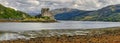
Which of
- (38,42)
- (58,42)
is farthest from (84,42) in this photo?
(38,42)

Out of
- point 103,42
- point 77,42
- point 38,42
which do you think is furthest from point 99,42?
point 38,42

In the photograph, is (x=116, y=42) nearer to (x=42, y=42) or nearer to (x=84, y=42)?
(x=84, y=42)

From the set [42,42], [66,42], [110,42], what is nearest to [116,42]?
[110,42]

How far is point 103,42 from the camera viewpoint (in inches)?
1471

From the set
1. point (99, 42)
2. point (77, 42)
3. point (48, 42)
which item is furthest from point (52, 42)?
point (99, 42)

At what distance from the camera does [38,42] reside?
40.2 metres

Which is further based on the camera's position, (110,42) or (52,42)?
(52,42)

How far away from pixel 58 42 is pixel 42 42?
6.99ft

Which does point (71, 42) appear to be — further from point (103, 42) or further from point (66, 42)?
point (103, 42)

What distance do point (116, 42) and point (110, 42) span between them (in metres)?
0.73

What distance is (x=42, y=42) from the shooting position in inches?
1566

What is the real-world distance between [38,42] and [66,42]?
3.78 metres

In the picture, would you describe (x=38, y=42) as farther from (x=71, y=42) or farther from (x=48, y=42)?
(x=71, y=42)

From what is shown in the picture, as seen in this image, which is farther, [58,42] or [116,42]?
[58,42]
